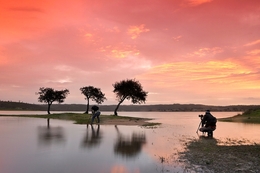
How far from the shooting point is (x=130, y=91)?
246 feet

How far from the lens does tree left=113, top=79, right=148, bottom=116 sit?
246 ft

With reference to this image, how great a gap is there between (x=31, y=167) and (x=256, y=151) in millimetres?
13418

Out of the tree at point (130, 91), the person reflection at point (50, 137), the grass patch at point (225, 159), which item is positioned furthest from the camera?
the tree at point (130, 91)

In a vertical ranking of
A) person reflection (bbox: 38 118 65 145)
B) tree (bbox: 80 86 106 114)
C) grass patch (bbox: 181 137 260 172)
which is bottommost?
person reflection (bbox: 38 118 65 145)

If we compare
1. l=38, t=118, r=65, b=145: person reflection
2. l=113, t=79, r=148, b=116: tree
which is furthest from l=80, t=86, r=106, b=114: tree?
l=38, t=118, r=65, b=145: person reflection

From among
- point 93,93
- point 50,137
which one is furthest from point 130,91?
point 50,137

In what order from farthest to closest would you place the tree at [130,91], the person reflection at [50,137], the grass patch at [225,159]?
the tree at [130,91] < the person reflection at [50,137] < the grass patch at [225,159]

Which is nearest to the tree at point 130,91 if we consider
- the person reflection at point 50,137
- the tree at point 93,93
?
the tree at point 93,93

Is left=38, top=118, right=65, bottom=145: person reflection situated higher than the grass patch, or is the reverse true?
the grass patch

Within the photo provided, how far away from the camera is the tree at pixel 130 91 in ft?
246

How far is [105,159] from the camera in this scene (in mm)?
12852

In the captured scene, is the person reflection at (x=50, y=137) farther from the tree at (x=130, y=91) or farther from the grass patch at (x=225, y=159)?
the tree at (x=130, y=91)

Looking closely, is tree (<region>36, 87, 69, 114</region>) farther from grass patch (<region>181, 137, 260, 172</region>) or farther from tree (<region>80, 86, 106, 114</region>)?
grass patch (<region>181, 137, 260, 172</region>)

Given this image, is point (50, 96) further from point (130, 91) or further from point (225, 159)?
point (225, 159)
